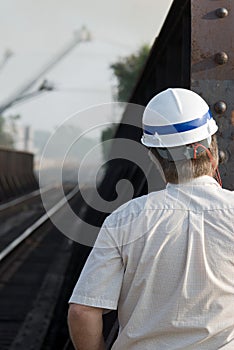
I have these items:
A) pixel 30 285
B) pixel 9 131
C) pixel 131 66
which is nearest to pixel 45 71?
pixel 9 131

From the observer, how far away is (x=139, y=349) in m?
2.14

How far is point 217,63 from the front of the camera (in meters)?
2.87

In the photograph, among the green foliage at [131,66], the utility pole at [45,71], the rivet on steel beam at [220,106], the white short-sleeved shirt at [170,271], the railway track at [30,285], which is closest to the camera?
the white short-sleeved shirt at [170,271]

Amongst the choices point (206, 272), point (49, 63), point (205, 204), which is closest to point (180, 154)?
point (205, 204)

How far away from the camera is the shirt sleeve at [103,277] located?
2.12m

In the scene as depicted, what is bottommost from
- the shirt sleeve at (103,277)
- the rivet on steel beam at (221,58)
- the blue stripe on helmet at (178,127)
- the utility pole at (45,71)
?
the utility pole at (45,71)

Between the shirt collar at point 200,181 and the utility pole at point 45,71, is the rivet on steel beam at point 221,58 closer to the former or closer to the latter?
the shirt collar at point 200,181

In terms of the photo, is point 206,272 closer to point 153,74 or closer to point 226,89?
point 226,89

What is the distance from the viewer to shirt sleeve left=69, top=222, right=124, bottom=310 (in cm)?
212

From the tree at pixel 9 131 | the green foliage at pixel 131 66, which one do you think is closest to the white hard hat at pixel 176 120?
the green foliage at pixel 131 66

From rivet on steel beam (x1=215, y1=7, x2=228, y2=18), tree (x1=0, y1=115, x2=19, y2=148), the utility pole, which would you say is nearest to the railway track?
rivet on steel beam (x1=215, y1=7, x2=228, y2=18)

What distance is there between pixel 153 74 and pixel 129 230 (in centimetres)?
442

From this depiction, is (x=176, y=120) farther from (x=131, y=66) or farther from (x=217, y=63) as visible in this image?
(x=131, y=66)

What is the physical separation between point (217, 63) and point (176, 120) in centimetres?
80
